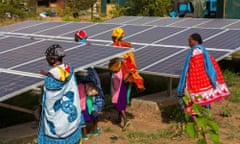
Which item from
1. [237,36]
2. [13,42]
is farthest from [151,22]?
[13,42]

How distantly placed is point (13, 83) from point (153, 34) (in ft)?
17.4

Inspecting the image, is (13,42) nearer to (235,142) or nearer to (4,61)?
(4,61)

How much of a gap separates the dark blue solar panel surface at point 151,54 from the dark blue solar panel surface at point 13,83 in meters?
2.70

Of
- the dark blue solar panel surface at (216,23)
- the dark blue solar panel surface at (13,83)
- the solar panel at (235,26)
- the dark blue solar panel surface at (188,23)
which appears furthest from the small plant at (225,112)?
the dark blue solar panel surface at (13,83)

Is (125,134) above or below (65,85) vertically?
below

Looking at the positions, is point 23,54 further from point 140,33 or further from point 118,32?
point 140,33

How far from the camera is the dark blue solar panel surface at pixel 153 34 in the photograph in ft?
31.3

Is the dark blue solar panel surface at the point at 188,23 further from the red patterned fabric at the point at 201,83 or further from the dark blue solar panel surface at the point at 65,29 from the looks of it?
the red patterned fabric at the point at 201,83

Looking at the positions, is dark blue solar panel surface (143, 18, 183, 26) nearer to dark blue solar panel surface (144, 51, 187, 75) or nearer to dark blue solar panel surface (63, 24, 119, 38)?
dark blue solar panel surface (63, 24, 119, 38)

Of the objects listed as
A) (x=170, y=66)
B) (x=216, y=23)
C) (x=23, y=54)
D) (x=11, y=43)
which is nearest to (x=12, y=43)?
(x=11, y=43)

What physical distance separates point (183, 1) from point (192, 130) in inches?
617

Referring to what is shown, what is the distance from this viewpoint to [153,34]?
1009 cm

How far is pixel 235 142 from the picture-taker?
20.9 ft

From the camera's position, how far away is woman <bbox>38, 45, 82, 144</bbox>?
4441 millimetres
